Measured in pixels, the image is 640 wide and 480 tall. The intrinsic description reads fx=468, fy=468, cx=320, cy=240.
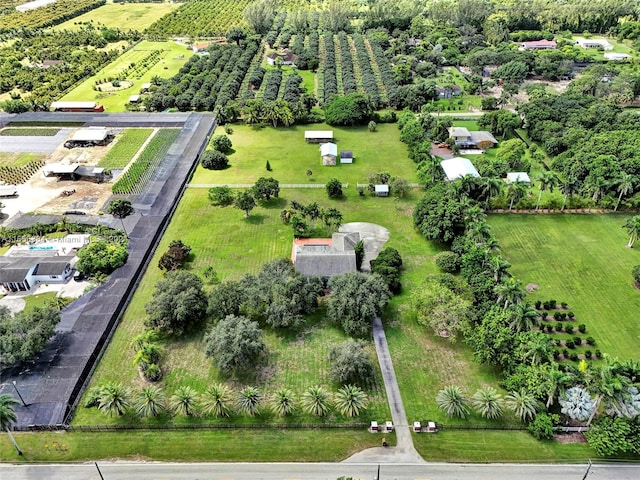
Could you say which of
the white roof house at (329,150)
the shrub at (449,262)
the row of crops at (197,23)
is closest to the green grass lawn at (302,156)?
the white roof house at (329,150)

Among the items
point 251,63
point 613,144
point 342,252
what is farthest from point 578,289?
point 251,63

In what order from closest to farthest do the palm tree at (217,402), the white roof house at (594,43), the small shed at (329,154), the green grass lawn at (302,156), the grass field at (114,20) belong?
the palm tree at (217,402) → the green grass lawn at (302,156) → the small shed at (329,154) → the white roof house at (594,43) → the grass field at (114,20)

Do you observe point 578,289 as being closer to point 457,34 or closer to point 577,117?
point 577,117

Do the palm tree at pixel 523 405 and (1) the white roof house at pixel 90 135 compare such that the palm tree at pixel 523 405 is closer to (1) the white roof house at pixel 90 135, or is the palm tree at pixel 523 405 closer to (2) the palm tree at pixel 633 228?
(2) the palm tree at pixel 633 228

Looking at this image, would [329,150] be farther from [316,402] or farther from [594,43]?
[594,43]

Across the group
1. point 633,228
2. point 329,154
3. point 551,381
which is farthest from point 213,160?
point 633,228

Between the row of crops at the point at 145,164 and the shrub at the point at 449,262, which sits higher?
the row of crops at the point at 145,164

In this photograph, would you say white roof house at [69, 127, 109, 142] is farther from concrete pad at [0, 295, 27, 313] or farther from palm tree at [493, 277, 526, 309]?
palm tree at [493, 277, 526, 309]
